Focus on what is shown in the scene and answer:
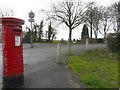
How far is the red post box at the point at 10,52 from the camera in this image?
7816 mm

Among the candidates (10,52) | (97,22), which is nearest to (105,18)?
(97,22)

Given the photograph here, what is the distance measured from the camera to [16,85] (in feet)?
25.2

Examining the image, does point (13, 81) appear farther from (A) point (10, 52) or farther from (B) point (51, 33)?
(B) point (51, 33)

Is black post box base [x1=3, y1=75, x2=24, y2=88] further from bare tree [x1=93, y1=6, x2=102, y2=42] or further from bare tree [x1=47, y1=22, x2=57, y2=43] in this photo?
bare tree [x1=47, y1=22, x2=57, y2=43]

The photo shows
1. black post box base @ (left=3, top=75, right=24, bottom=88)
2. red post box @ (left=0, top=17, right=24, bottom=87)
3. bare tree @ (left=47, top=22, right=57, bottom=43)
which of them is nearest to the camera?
black post box base @ (left=3, top=75, right=24, bottom=88)

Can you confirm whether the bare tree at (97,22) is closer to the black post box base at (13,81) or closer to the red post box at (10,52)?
the red post box at (10,52)

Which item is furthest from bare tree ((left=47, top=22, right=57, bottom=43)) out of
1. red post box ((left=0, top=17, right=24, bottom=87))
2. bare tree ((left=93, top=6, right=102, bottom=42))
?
red post box ((left=0, top=17, right=24, bottom=87))

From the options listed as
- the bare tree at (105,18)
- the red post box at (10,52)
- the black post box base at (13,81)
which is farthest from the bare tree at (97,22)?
the black post box base at (13,81)

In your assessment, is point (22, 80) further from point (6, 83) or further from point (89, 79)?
point (89, 79)

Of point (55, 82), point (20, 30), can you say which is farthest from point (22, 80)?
point (20, 30)

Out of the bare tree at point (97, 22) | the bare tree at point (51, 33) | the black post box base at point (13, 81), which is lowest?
the black post box base at point (13, 81)

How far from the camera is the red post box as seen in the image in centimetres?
782

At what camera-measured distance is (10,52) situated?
25.7ft

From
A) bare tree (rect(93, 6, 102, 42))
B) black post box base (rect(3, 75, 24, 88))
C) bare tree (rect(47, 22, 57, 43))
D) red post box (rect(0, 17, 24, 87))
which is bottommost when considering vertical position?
black post box base (rect(3, 75, 24, 88))
